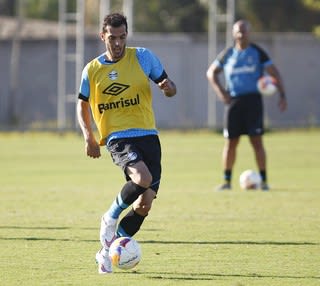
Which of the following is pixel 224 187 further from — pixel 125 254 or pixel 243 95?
pixel 125 254

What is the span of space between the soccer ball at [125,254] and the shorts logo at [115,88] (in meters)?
1.38

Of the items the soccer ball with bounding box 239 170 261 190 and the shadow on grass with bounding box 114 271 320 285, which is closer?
the shadow on grass with bounding box 114 271 320 285

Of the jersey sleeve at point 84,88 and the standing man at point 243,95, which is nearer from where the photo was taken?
the jersey sleeve at point 84,88

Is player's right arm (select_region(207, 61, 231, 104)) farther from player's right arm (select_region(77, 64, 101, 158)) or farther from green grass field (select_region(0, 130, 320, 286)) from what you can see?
player's right arm (select_region(77, 64, 101, 158))

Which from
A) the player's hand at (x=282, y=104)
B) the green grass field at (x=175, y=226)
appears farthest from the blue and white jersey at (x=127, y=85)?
the player's hand at (x=282, y=104)

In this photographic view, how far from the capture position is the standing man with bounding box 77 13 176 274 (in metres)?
9.31

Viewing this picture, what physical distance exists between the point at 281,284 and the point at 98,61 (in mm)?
2661

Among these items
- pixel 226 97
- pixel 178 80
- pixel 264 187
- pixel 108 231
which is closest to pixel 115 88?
pixel 108 231

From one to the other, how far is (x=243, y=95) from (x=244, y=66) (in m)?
0.47

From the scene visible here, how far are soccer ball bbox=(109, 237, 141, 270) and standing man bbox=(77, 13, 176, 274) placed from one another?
0.38m

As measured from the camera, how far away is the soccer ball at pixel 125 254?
29.0ft

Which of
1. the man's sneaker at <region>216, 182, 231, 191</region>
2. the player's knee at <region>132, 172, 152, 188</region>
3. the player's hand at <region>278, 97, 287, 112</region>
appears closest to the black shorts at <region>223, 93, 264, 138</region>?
the player's hand at <region>278, 97, 287, 112</region>

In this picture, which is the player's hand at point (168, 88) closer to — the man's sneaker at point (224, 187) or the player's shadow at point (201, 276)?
the player's shadow at point (201, 276)

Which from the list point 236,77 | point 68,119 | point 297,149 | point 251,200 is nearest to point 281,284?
point 251,200
